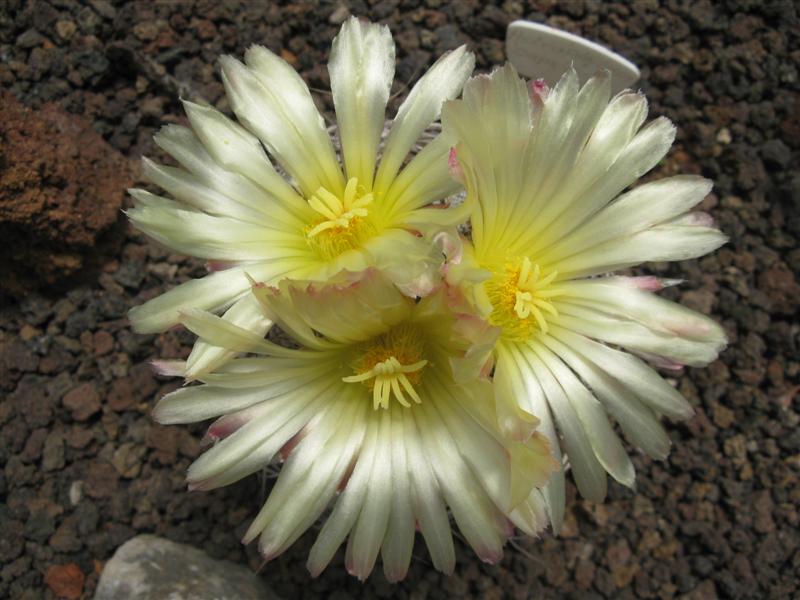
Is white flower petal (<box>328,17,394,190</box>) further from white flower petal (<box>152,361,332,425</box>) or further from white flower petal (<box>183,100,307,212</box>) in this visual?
white flower petal (<box>152,361,332,425</box>)

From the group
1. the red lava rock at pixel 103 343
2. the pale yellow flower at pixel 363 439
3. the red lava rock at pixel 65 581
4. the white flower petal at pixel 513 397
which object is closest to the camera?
the white flower petal at pixel 513 397

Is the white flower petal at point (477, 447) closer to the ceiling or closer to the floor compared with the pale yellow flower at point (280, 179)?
closer to the floor

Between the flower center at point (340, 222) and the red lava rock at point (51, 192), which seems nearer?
the flower center at point (340, 222)

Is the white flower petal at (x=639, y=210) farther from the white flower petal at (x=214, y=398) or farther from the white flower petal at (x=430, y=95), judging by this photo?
the white flower petal at (x=214, y=398)

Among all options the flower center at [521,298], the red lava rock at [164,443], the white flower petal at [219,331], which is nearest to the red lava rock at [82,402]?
the red lava rock at [164,443]

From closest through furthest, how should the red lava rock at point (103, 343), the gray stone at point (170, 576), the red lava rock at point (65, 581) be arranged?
the gray stone at point (170, 576), the red lava rock at point (65, 581), the red lava rock at point (103, 343)

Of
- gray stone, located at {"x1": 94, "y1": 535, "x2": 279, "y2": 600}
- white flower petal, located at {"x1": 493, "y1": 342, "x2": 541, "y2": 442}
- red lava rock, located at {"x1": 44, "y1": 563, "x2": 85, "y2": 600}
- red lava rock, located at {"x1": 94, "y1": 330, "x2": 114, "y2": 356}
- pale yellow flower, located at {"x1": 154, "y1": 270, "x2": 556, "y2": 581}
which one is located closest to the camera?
white flower petal, located at {"x1": 493, "y1": 342, "x2": 541, "y2": 442}

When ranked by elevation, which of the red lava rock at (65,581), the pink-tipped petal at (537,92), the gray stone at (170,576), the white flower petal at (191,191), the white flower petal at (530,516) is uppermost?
the pink-tipped petal at (537,92)

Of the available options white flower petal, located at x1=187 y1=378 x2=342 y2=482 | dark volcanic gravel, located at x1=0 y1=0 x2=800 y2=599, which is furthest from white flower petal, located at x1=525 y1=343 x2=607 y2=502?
dark volcanic gravel, located at x1=0 y1=0 x2=800 y2=599
